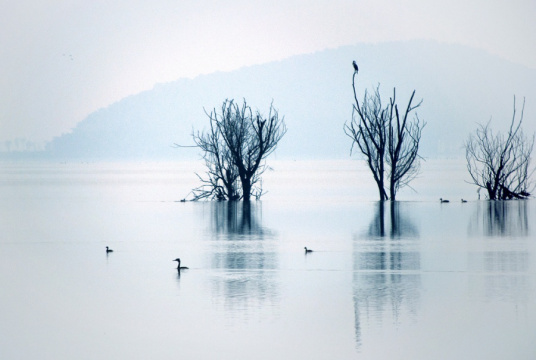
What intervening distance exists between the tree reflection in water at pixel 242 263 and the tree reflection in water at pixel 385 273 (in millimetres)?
1321

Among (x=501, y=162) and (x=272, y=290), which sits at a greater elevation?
(x=501, y=162)

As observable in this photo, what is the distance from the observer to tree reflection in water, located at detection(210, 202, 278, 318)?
1254 centimetres

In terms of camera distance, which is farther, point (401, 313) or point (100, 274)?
point (100, 274)

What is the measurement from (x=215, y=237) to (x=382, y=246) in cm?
419

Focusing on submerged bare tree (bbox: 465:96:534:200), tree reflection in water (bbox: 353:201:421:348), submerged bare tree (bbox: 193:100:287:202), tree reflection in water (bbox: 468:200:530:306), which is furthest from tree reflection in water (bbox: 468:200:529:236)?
submerged bare tree (bbox: 193:100:287:202)

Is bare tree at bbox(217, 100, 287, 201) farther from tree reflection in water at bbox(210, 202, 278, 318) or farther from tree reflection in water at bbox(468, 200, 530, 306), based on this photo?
tree reflection in water at bbox(468, 200, 530, 306)

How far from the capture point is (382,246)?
18.8 m

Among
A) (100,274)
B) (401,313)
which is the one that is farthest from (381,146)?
(401,313)

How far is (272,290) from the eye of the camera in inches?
526

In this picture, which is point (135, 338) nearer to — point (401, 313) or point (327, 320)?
point (327, 320)

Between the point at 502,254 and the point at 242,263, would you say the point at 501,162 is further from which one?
the point at 242,263

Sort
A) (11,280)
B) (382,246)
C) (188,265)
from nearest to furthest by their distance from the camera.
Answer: (11,280) < (188,265) < (382,246)

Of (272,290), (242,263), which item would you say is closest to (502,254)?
(242,263)

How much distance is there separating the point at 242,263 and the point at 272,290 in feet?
9.66
